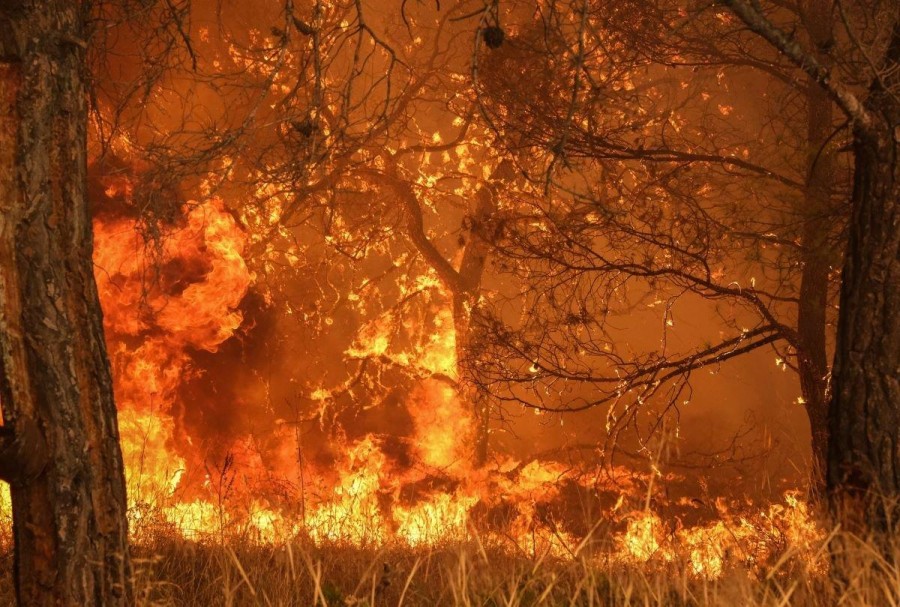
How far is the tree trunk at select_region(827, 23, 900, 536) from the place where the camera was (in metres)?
3.84

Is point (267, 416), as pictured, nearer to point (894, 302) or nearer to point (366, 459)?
point (366, 459)

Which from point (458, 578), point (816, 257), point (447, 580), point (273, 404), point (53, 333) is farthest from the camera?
point (273, 404)

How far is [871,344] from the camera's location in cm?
396

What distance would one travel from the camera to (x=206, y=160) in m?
4.04

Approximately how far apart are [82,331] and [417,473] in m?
12.4

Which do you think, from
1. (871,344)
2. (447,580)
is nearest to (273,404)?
(447,580)

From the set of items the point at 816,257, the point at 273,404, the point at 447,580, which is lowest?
the point at 447,580

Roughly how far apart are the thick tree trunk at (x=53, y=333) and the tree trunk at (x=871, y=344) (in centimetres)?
335

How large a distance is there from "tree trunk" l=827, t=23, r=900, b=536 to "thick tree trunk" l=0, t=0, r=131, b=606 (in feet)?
11.0

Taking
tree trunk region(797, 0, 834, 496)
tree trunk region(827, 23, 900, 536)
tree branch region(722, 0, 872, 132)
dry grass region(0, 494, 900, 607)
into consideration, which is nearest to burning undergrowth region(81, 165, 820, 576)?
tree trunk region(797, 0, 834, 496)

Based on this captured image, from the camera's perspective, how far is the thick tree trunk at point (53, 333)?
3.57 metres

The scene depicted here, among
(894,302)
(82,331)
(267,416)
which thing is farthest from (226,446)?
(894,302)

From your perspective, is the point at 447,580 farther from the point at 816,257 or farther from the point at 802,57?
the point at 816,257

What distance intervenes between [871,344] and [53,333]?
12.3 ft
